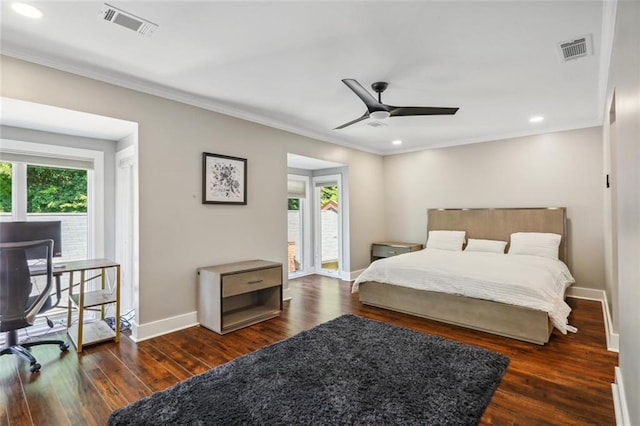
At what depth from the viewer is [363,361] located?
2645mm

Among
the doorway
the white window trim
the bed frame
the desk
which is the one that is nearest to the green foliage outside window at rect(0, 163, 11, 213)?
the white window trim

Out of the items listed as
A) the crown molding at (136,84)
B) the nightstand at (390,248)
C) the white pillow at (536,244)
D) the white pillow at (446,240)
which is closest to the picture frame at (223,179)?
the crown molding at (136,84)

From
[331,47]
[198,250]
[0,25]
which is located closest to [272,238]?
[198,250]

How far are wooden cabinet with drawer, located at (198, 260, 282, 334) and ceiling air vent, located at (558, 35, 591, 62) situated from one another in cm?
345

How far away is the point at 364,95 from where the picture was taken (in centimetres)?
280

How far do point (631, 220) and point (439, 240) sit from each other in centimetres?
406

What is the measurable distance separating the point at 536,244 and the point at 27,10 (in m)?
5.86

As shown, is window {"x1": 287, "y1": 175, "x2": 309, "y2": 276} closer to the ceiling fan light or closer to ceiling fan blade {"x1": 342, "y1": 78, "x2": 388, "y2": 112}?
the ceiling fan light

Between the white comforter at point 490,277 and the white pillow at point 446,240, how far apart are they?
0.63 m

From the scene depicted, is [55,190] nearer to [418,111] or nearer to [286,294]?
[286,294]

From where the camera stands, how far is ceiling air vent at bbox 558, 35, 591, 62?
7.77ft

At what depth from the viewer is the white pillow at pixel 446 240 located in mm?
5297

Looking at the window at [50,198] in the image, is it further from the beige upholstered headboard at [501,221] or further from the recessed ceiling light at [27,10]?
the beige upholstered headboard at [501,221]

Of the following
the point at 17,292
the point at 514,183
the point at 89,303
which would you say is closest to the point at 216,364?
the point at 89,303
